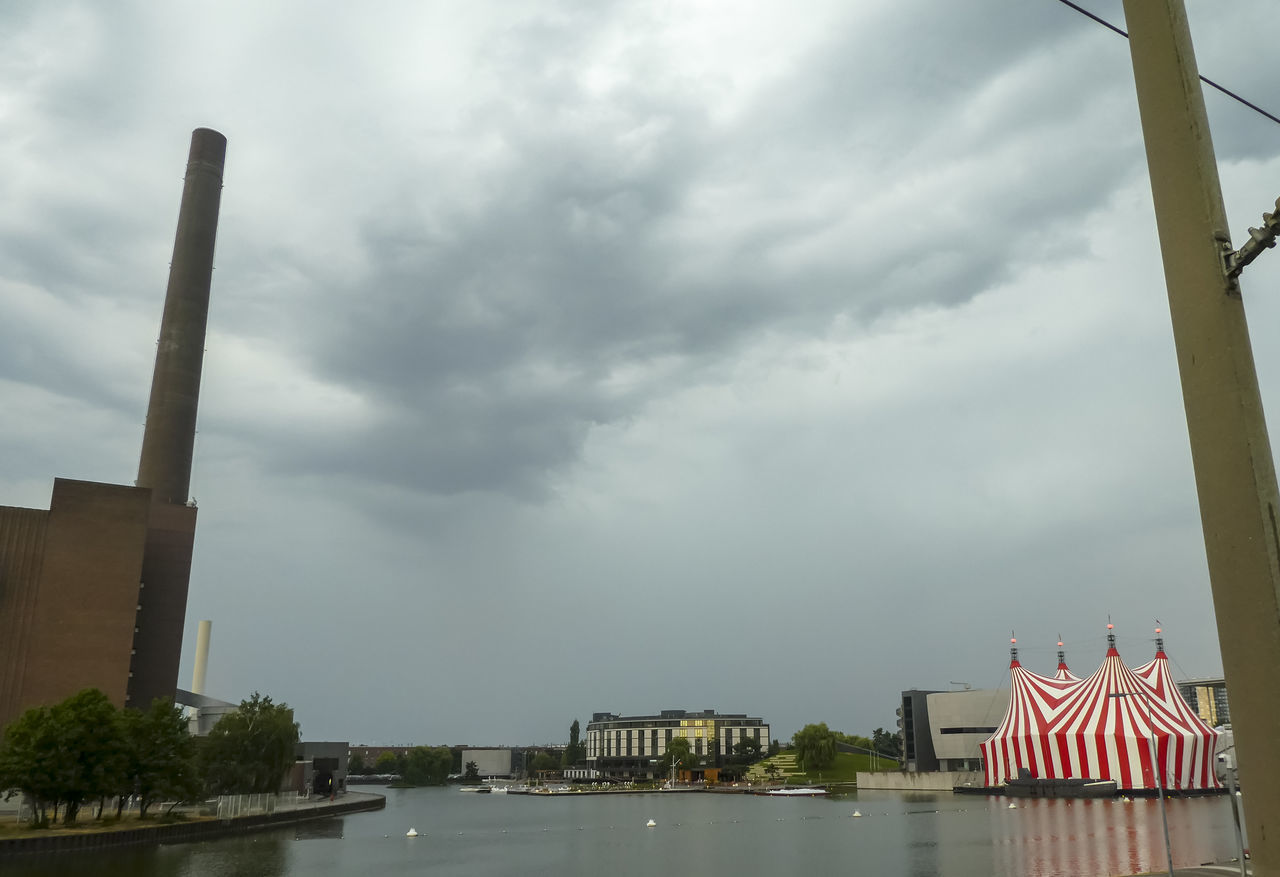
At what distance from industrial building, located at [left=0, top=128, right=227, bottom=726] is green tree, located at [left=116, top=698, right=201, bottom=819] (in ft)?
29.5

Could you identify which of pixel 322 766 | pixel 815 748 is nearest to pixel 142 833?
pixel 322 766

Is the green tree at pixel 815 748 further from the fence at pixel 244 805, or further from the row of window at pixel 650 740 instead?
the fence at pixel 244 805

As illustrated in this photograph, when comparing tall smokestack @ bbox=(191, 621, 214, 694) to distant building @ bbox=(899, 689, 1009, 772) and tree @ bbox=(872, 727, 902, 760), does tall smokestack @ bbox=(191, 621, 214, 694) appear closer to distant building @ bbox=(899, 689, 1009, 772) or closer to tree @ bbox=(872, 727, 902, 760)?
distant building @ bbox=(899, 689, 1009, 772)

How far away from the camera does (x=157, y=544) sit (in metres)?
61.2

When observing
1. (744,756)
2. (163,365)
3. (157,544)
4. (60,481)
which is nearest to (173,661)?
(157,544)

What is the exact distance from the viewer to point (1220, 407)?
3.99 m

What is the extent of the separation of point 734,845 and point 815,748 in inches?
3305

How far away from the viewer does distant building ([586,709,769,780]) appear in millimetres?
147875

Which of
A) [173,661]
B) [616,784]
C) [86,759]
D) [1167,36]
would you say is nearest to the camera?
[1167,36]

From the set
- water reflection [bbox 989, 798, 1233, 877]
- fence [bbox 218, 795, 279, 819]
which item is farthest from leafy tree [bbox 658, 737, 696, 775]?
fence [bbox 218, 795, 279, 819]

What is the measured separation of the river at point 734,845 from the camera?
32.4 metres

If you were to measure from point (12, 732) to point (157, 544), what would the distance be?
22.9m

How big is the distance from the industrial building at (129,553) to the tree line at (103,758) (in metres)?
7.18

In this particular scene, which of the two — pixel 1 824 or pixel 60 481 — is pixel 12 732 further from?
pixel 60 481
